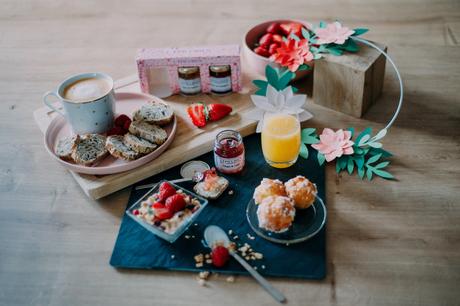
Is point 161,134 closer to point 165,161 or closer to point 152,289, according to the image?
point 165,161

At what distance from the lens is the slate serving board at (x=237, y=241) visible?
4.00 feet

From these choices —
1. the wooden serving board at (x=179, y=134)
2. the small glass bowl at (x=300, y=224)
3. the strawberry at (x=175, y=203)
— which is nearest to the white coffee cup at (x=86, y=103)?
the wooden serving board at (x=179, y=134)

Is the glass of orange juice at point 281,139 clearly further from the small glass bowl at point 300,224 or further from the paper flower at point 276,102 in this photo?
the small glass bowl at point 300,224

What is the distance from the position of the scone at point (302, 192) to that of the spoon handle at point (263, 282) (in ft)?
0.65

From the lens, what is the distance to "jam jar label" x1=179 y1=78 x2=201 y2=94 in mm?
1701

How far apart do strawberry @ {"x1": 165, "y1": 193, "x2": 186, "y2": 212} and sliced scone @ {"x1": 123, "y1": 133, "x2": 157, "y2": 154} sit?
22 cm

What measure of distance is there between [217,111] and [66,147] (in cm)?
43

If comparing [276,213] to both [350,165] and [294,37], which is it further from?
[294,37]

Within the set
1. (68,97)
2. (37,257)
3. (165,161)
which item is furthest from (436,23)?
(37,257)

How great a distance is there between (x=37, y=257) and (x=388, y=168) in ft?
2.97

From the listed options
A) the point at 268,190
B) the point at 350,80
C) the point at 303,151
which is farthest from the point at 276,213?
the point at 350,80

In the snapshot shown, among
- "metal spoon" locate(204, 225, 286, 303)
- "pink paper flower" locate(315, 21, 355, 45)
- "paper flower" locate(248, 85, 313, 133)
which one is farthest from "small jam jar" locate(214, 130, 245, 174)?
"pink paper flower" locate(315, 21, 355, 45)

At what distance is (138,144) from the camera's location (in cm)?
A: 147

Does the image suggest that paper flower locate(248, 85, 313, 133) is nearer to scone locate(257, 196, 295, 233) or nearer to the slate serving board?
the slate serving board
